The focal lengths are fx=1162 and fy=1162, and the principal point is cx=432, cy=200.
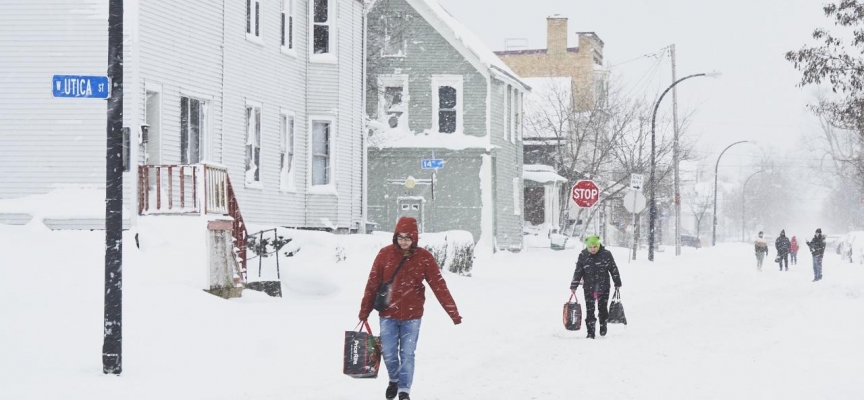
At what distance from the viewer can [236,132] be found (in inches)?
952

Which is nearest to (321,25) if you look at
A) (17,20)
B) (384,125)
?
(17,20)

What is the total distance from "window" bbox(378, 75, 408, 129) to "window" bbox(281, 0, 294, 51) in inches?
564

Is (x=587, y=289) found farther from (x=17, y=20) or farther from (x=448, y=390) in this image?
(x=17, y=20)

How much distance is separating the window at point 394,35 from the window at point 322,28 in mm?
12616

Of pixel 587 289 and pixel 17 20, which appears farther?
pixel 17 20

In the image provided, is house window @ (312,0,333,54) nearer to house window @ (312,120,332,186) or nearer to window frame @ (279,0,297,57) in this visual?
window frame @ (279,0,297,57)

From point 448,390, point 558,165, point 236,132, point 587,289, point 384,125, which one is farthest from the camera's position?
point 558,165

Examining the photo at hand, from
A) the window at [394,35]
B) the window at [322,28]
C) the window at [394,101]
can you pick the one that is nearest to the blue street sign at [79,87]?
the window at [322,28]

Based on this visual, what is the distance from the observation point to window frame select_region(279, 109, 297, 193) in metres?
26.7

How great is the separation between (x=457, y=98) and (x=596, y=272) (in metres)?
25.8

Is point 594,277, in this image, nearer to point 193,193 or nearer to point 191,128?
point 193,193

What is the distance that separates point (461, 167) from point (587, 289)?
25.7 metres

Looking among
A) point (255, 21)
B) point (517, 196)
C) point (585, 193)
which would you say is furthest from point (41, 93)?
point (517, 196)

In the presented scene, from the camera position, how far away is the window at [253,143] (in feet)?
81.5
